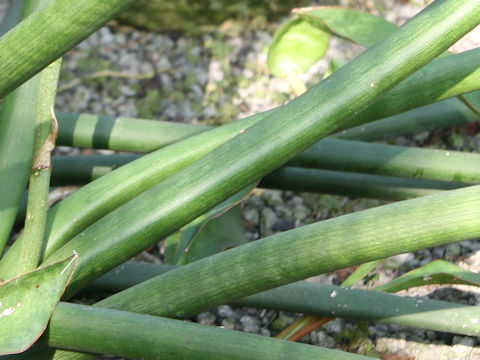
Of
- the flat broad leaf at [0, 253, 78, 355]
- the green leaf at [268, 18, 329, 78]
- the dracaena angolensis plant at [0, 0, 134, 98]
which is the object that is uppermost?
the dracaena angolensis plant at [0, 0, 134, 98]

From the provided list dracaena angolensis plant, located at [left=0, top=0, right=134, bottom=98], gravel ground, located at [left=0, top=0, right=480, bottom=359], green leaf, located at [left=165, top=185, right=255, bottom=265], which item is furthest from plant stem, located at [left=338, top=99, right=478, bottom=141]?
dracaena angolensis plant, located at [left=0, top=0, right=134, bottom=98]

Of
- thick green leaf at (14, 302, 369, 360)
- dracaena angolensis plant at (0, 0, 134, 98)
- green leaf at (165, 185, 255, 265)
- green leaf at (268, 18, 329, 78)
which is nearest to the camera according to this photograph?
dracaena angolensis plant at (0, 0, 134, 98)

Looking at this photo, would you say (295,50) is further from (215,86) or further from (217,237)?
(217,237)

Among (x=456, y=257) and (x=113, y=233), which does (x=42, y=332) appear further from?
(x=456, y=257)

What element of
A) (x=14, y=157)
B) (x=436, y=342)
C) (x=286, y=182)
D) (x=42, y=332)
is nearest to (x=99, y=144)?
(x=14, y=157)

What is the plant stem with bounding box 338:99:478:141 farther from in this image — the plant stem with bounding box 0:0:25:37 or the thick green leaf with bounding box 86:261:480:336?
the plant stem with bounding box 0:0:25:37

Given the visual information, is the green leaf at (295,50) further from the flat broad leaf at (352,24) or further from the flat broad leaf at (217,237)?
the flat broad leaf at (217,237)

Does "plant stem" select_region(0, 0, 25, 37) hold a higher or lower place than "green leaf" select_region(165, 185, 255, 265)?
higher
